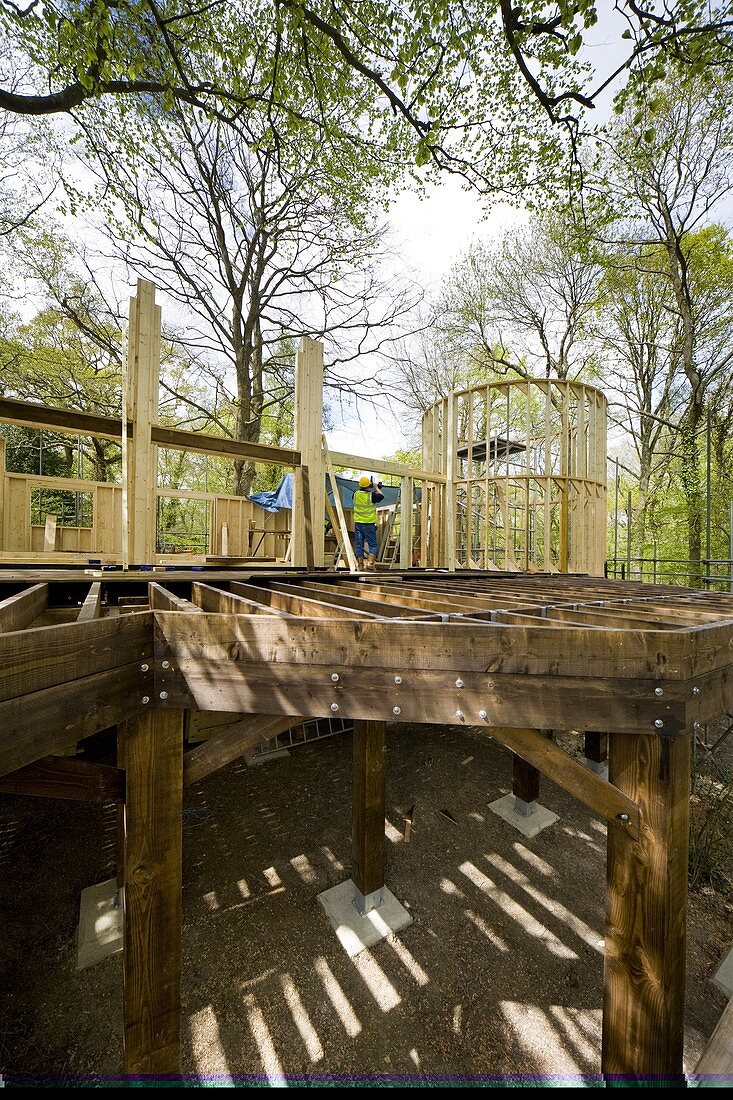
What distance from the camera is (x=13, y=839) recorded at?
4992mm

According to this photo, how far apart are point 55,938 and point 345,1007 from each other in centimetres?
277

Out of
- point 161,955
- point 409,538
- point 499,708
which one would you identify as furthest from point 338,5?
point 161,955

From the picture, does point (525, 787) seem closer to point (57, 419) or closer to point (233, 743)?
point (233, 743)

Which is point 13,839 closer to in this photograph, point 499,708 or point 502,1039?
point 502,1039

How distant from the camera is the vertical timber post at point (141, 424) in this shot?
4320 millimetres

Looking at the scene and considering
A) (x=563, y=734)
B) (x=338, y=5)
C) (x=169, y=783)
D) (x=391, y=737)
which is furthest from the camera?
(x=563, y=734)

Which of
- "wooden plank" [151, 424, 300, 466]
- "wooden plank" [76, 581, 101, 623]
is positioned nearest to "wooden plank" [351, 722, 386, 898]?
"wooden plank" [76, 581, 101, 623]

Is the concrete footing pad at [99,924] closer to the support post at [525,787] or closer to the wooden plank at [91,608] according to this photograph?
the wooden plank at [91,608]

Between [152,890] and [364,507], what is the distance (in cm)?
634

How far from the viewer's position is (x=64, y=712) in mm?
1416

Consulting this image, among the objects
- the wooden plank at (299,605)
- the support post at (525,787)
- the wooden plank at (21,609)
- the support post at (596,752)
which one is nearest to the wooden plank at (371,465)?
the wooden plank at (299,605)

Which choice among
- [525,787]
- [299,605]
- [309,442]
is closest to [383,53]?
[309,442]

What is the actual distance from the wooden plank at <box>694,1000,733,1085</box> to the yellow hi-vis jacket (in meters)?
6.71

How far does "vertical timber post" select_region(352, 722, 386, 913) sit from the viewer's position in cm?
434
